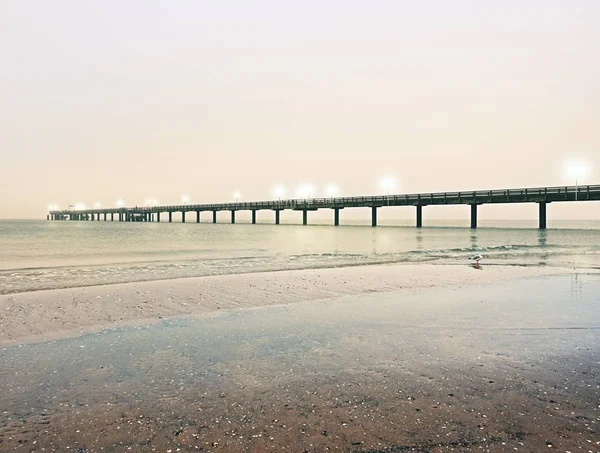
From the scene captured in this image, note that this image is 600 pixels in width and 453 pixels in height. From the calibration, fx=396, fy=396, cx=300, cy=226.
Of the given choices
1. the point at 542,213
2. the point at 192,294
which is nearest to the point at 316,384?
the point at 192,294

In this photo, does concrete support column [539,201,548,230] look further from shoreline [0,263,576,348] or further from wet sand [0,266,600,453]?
wet sand [0,266,600,453]

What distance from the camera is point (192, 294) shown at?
10477 mm

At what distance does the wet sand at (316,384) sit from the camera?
10.2ft

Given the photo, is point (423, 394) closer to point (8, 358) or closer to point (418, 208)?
point (8, 358)

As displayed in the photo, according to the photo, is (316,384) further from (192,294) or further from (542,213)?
(542,213)

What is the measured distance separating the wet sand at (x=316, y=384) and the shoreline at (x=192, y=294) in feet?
2.59

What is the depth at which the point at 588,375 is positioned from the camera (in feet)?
14.3

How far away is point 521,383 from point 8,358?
20.6ft

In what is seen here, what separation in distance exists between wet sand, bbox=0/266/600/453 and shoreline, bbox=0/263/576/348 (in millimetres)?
790

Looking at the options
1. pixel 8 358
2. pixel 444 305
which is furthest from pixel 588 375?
pixel 8 358

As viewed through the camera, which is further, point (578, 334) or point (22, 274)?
point (22, 274)

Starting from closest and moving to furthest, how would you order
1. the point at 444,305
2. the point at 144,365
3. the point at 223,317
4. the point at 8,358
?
the point at 144,365 → the point at 8,358 → the point at 223,317 → the point at 444,305

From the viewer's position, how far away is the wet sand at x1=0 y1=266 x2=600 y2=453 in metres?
3.12

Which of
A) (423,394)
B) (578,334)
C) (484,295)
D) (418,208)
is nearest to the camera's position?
(423,394)
